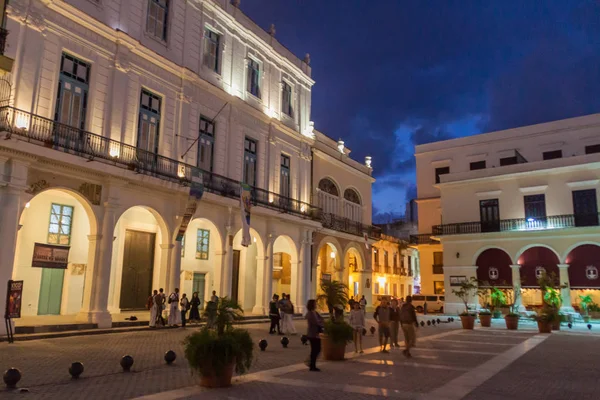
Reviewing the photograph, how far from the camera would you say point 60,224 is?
19.3m

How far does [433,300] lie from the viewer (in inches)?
1421

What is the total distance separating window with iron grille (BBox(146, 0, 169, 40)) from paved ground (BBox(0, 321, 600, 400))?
12731 mm

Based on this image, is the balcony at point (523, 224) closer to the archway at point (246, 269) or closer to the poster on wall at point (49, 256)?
the archway at point (246, 269)

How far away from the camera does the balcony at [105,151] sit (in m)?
14.9

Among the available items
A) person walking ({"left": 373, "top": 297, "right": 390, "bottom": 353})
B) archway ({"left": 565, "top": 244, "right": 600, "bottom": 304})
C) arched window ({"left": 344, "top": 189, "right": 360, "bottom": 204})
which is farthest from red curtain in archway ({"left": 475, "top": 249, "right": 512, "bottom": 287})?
person walking ({"left": 373, "top": 297, "right": 390, "bottom": 353})

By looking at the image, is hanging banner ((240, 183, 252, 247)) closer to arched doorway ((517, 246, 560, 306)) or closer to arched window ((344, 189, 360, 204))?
arched window ((344, 189, 360, 204))

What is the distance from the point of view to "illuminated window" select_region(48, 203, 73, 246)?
1888 cm

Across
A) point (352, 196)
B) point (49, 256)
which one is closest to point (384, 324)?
point (49, 256)

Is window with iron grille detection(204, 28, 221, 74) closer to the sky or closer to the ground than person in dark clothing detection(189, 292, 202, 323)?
closer to the sky

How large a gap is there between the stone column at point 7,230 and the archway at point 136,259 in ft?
18.5

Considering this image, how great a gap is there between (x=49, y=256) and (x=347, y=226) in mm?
20068

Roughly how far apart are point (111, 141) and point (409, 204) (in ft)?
165

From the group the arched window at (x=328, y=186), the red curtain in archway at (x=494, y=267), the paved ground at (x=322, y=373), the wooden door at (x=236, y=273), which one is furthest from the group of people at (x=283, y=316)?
the red curtain in archway at (x=494, y=267)

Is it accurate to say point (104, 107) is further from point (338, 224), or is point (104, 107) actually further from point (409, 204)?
point (409, 204)
